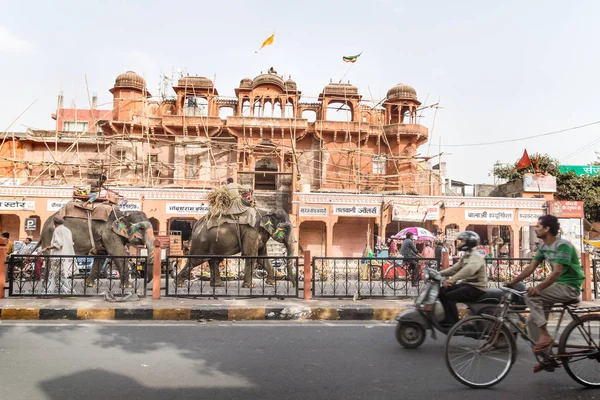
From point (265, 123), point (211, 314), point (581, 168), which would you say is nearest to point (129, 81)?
point (265, 123)

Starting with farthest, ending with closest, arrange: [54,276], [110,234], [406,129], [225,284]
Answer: [406,129] → [110,234] → [225,284] → [54,276]

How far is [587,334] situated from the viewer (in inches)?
167

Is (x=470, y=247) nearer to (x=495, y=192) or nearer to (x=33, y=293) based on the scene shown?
(x=33, y=293)

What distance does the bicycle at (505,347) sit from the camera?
424cm

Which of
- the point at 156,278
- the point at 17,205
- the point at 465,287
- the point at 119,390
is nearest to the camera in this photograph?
the point at 119,390

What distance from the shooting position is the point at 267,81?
28.6 metres

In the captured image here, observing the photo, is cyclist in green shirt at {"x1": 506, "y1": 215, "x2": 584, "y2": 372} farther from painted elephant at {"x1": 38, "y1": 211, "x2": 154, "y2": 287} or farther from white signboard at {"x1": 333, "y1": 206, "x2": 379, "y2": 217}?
white signboard at {"x1": 333, "y1": 206, "x2": 379, "y2": 217}

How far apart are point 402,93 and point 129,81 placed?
17.3 metres

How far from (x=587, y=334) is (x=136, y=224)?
9153 mm

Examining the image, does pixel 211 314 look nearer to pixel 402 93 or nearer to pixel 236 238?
pixel 236 238

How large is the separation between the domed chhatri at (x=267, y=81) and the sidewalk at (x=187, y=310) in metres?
22.3

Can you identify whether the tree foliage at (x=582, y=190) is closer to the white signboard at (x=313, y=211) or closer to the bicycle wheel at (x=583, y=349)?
the white signboard at (x=313, y=211)

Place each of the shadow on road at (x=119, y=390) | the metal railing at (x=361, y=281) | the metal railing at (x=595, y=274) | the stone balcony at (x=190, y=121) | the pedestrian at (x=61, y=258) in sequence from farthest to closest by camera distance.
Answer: the stone balcony at (x=190, y=121)
the metal railing at (x=595, y=274)
the metal railing at (x=361, y=281)
the pedestrian at (x=61, y=258)
the shadow on road at (x=119, y=390)

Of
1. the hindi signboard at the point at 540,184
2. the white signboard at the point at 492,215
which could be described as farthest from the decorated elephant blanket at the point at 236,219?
the hindi signboard at the point at 540,184
